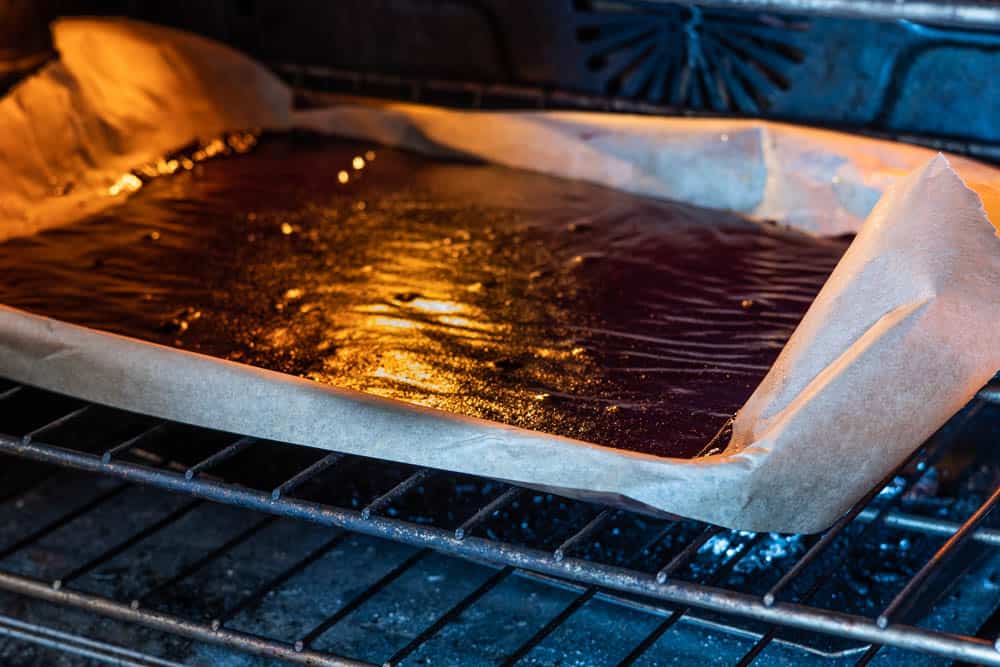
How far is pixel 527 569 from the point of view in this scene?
930mm

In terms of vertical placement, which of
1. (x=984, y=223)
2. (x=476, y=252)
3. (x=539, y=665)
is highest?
(x=984, y=223)

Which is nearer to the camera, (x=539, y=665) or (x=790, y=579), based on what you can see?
(x=790, y=579)

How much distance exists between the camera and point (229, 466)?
138cm

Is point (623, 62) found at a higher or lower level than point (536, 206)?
higher

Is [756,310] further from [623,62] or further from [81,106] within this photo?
[81,106]

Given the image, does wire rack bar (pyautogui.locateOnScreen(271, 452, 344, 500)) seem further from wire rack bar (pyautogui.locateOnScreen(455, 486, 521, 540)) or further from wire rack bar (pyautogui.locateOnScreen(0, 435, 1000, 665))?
wire rack bar (pyautogui.locateOnScreen(455, 486, 521, 540))

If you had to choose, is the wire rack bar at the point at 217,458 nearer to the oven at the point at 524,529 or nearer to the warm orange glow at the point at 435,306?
the oven at the point at 524,529

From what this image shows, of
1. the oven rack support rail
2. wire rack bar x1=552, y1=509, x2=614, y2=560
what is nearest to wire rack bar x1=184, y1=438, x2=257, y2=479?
the oven rack support rail

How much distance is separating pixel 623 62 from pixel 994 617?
1.18m

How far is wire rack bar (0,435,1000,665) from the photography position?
2.42 ft

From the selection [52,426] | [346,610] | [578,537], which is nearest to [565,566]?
[578,537]

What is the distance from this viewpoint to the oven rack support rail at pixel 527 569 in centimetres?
75

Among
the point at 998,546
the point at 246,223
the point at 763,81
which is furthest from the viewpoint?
the point at 763,81

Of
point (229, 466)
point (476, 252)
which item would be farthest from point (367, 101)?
point (229, 466)
